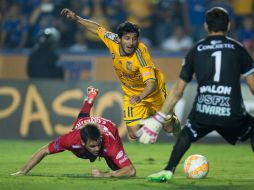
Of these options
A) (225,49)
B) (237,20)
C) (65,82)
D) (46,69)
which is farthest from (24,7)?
(225,49)

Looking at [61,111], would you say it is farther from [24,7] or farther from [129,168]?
[129,168]

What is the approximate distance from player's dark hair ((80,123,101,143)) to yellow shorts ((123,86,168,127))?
2.92 metres

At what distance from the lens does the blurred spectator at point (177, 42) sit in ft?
60.6

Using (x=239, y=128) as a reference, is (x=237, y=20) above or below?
above

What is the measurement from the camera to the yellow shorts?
39.7ft

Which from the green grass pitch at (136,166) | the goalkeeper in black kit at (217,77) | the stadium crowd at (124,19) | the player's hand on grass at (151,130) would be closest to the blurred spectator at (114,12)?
the stadium crowd at (124,19)

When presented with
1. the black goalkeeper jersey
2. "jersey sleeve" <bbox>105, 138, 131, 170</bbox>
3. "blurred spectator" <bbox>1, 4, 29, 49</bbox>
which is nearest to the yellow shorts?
"jersey sleeve" <bbox>105, 138, 131, 170</bbox>

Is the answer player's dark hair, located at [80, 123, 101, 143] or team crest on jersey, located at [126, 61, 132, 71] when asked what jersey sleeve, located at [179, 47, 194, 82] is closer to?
player's dark hair, located at [80, 123, 101, 143]

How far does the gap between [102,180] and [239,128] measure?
179 centimetres

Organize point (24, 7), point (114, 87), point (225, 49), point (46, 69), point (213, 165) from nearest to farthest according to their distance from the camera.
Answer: point (225, 49) < point (213, 165) < point (114, 87) < point (46, 69) < point (24, 7)

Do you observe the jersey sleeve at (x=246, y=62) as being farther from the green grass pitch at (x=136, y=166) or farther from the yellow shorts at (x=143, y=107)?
the yellow shorts at (x=143, y=107)

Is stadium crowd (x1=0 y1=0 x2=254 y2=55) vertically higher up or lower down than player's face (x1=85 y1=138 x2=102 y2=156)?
higher up

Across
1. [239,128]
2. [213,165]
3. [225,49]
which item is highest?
[225,49]

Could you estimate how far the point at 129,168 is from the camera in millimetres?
9641
